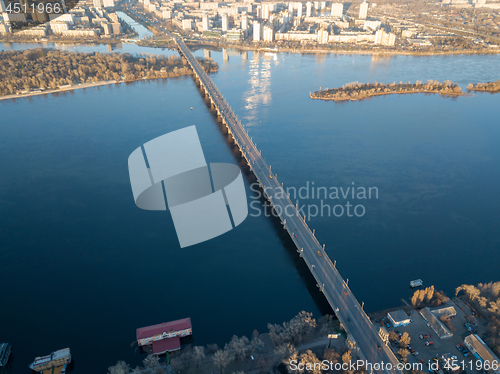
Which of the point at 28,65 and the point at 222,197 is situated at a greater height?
the point at 28,65

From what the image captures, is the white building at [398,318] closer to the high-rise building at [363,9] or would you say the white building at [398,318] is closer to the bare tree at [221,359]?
the bare tree at [221,359]

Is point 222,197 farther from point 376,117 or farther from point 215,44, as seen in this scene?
point 215,44

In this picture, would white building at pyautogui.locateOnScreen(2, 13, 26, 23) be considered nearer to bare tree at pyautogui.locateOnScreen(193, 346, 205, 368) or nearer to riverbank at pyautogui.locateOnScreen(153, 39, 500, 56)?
riverbank at pyautogui.locateOnScreen(153, 39, 500, 56)

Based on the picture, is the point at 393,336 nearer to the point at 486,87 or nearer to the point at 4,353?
the point at 4,353

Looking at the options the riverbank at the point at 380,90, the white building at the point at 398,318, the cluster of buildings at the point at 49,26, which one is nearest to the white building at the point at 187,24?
the cluster of buildings at the point at 49,26

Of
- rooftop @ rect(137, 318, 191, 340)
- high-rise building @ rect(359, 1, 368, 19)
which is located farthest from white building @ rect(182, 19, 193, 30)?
rooftop @ rect(137, 318, 191, 340)

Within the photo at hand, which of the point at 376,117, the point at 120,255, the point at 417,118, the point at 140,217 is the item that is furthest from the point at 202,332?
the point at 417,118

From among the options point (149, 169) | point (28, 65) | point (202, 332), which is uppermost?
point (28, 65)
